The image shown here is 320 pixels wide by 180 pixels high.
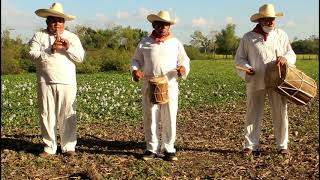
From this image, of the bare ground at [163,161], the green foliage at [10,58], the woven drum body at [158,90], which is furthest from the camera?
the green foliage at [10,58]

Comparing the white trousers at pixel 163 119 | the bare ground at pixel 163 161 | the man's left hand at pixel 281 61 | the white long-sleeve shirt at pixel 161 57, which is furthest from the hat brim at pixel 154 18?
the bare ground at pixel 163 161

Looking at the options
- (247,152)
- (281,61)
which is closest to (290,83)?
(281,61)

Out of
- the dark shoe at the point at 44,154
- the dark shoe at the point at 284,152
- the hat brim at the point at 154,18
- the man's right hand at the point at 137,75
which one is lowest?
the dark shoe at the point at 44,154

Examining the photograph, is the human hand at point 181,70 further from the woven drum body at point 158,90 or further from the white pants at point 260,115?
the white pants at point 260,115

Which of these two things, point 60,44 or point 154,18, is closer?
point 154,18

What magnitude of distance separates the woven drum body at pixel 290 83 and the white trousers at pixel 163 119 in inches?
51.5

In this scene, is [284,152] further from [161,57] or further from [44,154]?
[44,154]

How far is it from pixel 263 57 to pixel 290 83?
52 centimetres

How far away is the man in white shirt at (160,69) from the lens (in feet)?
20.8

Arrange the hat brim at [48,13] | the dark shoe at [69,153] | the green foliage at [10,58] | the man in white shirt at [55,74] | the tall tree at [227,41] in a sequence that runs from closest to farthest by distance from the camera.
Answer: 1. the hat brim at [48,13]
2. the man in white shirt at [55,74]
3. the dark shoe at [69,153]
4. the green foliage at [10,58]
5. the tall tree at [227,41]

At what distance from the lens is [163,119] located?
21.7 feet

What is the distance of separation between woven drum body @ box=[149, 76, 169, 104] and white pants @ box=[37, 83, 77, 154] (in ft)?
4.17

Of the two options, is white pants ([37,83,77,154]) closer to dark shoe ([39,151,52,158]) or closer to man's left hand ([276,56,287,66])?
dark shoe ([39,151,52,158])

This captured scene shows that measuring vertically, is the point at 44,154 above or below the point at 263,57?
below
